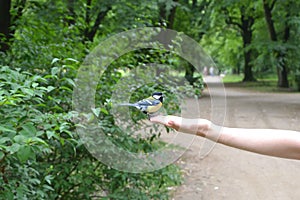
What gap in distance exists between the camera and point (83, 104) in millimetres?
2221

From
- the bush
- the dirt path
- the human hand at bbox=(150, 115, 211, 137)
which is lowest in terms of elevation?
the dirt path

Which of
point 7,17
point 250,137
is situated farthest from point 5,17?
point 250,137

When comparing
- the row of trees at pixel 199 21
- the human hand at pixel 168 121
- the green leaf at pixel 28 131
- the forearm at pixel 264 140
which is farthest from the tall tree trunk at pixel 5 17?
the forearm at pixel 264 140

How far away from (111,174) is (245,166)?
3658mm

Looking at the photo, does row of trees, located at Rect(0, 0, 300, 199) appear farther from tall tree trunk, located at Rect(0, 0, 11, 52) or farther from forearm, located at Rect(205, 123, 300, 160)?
forearm, located at Rect(205, 123, 300, 160)

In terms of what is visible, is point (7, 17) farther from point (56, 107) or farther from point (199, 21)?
point (199, 21)

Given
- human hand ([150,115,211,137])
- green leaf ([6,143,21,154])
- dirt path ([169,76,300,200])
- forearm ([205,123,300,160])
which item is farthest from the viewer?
dirt path ([169,76,300,200])

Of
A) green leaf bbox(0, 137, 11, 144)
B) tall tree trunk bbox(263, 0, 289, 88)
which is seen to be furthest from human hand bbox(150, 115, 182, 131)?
tall tree trunk bbox(263, 0, 289, 88)

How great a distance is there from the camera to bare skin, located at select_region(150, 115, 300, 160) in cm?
106

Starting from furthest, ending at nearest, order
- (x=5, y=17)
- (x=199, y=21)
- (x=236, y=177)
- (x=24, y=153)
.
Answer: (x=199, y=21) < (x=236, y=177) < (x=5, y=17) < (x=24, y=153)

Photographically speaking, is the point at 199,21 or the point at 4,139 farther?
the point at 199,21

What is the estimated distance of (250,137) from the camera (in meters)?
1.11

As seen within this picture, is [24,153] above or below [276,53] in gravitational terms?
below

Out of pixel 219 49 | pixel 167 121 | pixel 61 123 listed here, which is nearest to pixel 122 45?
pixel 61 123
